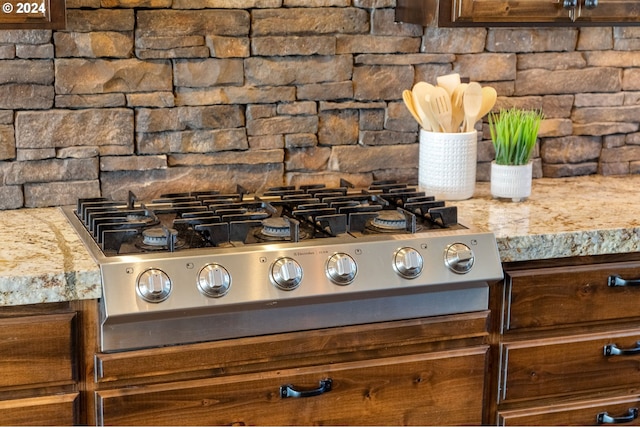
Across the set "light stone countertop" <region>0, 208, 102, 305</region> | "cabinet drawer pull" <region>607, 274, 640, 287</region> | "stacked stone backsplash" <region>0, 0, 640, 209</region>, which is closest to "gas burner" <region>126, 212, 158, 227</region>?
"light stone countertop" <region>0, 208, 102, 305</region>

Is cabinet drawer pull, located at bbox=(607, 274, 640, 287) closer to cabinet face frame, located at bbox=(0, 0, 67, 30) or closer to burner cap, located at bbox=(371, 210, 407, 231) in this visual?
burner cap, located at bbox=(371, 210, 407, 231)

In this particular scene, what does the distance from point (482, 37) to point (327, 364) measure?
1307mm

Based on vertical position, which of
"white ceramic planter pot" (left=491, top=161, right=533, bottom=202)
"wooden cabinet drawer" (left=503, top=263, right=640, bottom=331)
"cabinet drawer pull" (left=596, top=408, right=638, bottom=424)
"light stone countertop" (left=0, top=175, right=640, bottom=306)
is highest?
"white ceramic planter pot" (left=491, top=161, right=533, bottom=202)

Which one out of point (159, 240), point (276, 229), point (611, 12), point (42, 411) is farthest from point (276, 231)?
point (611, 12)

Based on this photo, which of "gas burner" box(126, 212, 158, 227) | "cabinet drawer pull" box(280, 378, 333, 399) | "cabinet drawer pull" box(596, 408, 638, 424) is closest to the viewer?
"cabinet drawer pull" box(280, 378, 333, 399)

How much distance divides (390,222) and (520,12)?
Result: 0.77 metres

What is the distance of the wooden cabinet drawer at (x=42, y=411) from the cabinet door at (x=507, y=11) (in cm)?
144

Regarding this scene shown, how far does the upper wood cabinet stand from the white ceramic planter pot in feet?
1.37

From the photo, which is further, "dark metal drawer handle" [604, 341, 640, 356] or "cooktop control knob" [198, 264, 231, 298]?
"dark metal drawer handle" [604, 341, 640, 356]

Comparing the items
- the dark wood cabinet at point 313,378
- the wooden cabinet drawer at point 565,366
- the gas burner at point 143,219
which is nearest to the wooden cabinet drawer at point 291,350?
the dark wood cabinet at point 313,378

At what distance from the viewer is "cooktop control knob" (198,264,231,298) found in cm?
Answer: 205

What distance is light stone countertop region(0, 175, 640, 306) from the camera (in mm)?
2006

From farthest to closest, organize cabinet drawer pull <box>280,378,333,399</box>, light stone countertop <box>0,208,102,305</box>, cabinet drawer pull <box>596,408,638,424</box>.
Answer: cabinet drawer pull <box>596,408,638,424</box> → cabinet drawer pull <box>280,378,333,399</box> → light stone countertop <box>0,208,102,305</box>

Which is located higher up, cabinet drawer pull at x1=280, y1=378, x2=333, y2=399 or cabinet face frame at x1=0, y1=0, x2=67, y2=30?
cabinet face frame at x1=0, y1=0, x2=67, y2=30
